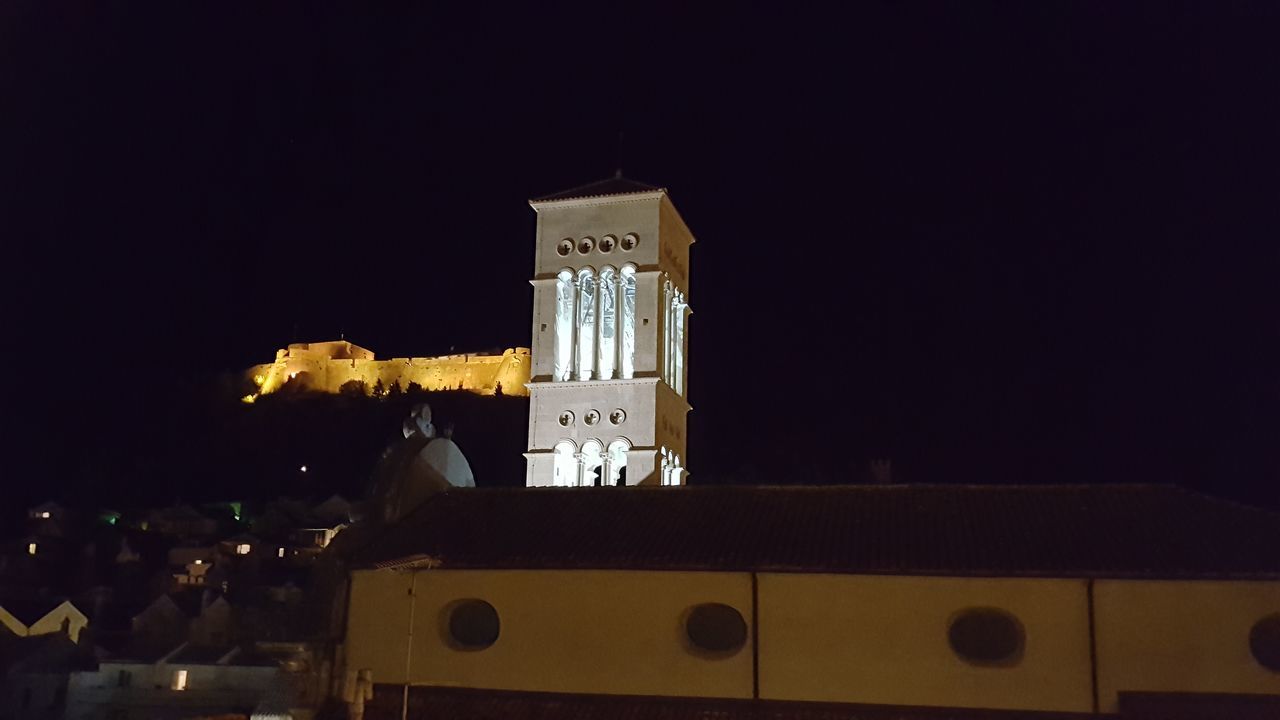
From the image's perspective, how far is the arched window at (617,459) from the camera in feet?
125

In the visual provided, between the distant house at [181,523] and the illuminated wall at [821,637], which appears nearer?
the illuminated wall at [821,637]

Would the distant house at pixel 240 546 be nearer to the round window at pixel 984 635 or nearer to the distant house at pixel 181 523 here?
the distant house at pixel 181 523

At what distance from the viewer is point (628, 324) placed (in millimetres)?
40188

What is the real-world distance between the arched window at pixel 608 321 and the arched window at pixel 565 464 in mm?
2657

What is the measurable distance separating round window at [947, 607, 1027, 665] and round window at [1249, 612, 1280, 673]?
3.46 m

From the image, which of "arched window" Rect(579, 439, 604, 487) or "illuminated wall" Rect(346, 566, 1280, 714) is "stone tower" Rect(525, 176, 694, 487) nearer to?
"arched window" Rect(579, 439, 604, 487)

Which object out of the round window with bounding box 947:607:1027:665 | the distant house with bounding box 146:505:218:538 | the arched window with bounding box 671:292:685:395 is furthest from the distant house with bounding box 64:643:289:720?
the distant house with bounding box 146:505:218:538

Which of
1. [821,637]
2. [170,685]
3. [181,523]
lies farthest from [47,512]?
[821,637]

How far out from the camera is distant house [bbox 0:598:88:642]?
54.3 metres

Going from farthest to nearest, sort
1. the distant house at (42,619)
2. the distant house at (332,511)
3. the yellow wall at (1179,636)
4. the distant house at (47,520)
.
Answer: the distant house at (47,520) → the distant house at (332,511) → the distant house at (42,619) → the yellow wall at (1179,636)

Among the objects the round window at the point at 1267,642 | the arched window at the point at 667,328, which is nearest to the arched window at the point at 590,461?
the arched window at the point at 667,328

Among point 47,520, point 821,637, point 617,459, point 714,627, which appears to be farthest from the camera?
point 47,520

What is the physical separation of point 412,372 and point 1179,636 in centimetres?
9195

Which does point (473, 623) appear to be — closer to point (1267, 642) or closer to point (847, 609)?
point (847, 609)
